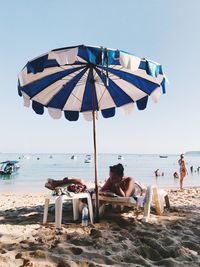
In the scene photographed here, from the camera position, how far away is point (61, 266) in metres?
3.16

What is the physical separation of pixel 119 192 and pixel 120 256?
2.17 meters

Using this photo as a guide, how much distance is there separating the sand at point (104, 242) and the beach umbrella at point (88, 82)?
929 mm

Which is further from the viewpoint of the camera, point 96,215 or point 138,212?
point 138,212

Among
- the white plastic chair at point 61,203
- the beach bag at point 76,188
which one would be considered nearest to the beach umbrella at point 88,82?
the white plastic chair at point 61,203

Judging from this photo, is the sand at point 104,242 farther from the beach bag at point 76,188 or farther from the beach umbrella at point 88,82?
the beach umbrella at point 88,82

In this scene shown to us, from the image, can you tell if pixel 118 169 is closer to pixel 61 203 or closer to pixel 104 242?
pixel 61 203

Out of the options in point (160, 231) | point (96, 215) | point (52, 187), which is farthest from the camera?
point (52, 187)

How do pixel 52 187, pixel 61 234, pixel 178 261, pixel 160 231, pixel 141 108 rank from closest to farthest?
pixel 178 261
pixel 61 234
pixel 160 231
pixel 52 187
pixel 141 108

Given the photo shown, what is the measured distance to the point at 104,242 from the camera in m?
4.04

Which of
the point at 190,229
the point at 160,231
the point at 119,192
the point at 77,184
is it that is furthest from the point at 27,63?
the point at 190,229

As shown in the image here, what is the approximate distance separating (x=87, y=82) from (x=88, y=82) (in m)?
0.02

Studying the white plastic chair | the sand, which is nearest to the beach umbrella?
the white plastic chair

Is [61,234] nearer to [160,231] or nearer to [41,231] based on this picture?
[41,231]

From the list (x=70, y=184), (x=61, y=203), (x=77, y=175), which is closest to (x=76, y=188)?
(x=70, y=184)
